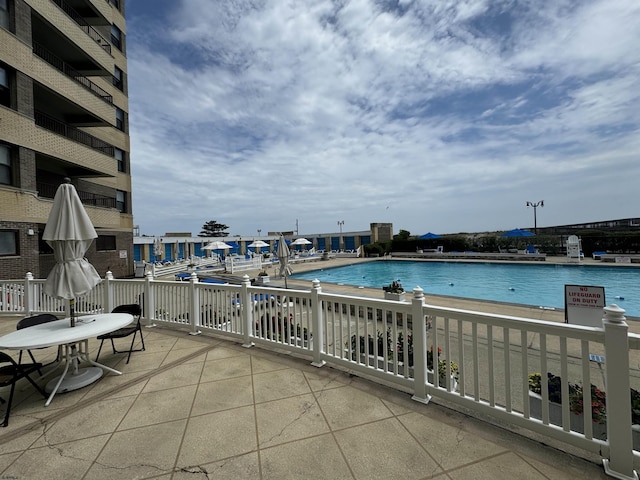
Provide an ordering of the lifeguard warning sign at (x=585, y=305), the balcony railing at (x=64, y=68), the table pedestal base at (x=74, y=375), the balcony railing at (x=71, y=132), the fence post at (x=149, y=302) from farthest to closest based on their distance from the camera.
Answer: the balcony railing at (x=71, y=132) < the balcony railing at (x=64, y=68) < the fence post at (x=149, y=302) < the lifeguard warning sign at (x=585, y=305) < the table pedestal base at (x=74, y=375)

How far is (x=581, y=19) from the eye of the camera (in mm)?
5934

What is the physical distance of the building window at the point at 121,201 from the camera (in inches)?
649

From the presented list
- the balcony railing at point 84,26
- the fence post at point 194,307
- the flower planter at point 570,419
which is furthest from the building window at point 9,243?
the flower planter at point 570,419

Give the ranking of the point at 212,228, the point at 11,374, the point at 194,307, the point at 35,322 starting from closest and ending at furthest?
1. the point at 11,374
2. the point at 35,322
3. the point at 194,307
4. the point at 212,228

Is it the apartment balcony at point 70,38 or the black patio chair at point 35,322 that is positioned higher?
the apartment balcony at point 70,38

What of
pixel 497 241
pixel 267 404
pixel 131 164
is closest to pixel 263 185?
pixel 131 164

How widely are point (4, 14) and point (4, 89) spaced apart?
2570mm

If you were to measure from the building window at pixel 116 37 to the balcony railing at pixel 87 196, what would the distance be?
9.11 meters

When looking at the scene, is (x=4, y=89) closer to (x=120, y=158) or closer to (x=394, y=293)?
(x=120, y=158)

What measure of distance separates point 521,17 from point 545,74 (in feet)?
10.00

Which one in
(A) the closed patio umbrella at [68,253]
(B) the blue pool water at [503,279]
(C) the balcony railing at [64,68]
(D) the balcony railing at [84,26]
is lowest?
(B) the blue pool water at [503,279]

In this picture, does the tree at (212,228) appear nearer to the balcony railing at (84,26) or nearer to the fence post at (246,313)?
the balcony railing at (84,26)

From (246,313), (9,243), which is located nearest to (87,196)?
(9,243)

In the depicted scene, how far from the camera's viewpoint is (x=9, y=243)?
9.36 meters
